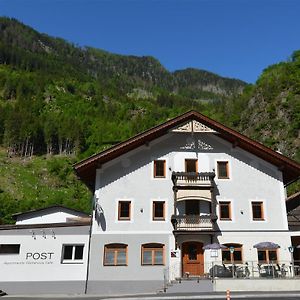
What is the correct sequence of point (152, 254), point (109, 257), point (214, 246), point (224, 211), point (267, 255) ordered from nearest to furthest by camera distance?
point (214, 246), point (109, 257), point (152, 254), point (267, 255), point (224, 211)

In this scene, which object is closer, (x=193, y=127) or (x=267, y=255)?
(x=267, y=255)

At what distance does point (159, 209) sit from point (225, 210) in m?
4.86

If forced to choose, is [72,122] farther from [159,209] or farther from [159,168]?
[159,209]

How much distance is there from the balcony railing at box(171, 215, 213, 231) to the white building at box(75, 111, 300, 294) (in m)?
0.07

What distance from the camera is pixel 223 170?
2877 cm

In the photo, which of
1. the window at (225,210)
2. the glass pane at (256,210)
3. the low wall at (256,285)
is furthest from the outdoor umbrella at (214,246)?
the glass pane at (256,210)

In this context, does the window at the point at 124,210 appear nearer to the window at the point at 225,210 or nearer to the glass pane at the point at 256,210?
the window at the point at 225,210

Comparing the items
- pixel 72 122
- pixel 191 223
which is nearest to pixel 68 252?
pixel 191 223

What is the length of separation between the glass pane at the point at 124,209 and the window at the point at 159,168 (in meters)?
3.04

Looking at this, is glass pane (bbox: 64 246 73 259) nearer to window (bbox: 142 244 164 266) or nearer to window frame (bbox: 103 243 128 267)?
window frame (bbox: 103 243 128 267)

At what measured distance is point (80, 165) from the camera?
88.1 ft

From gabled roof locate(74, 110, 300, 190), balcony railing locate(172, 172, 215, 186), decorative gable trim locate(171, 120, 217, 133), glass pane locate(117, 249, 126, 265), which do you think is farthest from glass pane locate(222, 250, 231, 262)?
decorative gable trim locate(171, 120, 217, 133)

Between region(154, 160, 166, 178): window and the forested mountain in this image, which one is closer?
region(154, 160, 166, 178): window

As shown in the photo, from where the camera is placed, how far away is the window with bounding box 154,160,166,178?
28219 mm
